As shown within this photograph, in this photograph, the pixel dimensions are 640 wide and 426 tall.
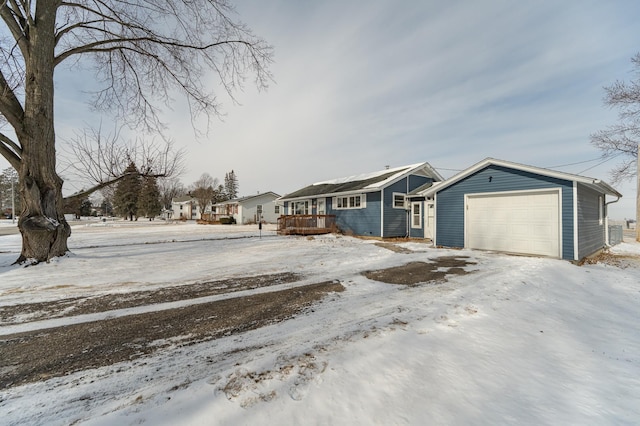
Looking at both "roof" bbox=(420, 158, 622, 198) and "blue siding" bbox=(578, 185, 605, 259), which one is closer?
"roof" bbox=(420, 158, 622, 198)

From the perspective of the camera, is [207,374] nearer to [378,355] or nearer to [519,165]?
[378,355]

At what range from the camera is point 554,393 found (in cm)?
211

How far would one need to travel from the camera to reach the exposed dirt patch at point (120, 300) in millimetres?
3730

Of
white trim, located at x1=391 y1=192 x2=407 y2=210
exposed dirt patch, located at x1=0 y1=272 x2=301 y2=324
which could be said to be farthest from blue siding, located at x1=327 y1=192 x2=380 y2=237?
exposed dirt patch, located at x1=0 y1=272 x2=301 y2=324

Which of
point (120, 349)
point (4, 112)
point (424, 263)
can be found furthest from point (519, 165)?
point (4, 112)

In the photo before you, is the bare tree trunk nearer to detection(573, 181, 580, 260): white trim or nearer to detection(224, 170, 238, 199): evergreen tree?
detection(573, 181, 580, 260): white trim

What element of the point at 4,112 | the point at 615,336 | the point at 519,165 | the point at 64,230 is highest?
the point at 4,112

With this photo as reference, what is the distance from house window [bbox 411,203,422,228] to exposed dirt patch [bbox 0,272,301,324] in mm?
11422

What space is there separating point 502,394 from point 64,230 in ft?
34.3

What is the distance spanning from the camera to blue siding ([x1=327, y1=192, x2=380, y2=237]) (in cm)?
1492

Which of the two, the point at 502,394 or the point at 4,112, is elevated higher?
the point at 4,112

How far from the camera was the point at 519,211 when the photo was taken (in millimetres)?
9414

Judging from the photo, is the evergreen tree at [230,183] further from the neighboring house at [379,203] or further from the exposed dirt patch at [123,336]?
the exposed dirt patch at [123,336]

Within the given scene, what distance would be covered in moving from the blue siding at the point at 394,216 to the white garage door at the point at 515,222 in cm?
458
